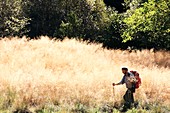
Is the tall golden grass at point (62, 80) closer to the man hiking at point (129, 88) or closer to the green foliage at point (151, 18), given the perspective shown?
the man hiking at point (129, 88)

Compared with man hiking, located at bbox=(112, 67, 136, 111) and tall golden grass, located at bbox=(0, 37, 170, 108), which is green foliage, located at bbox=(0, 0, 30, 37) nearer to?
tall golden grass, located at bbox=(0, 37, 170, 108)

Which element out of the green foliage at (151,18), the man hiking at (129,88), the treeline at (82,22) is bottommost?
the man hiking at (129,88)

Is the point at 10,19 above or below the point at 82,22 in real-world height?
below

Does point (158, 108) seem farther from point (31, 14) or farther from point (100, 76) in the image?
point (31, 14)

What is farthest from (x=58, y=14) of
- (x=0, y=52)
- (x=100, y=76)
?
(x=100, y=76)

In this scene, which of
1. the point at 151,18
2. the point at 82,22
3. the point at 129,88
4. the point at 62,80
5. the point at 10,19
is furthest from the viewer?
the point at 82,22

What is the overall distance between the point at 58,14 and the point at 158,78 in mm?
15341

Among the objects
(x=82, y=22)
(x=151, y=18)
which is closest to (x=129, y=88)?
(x=151, y=18)

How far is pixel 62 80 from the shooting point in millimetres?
11375

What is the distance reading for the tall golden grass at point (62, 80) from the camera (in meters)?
10.3

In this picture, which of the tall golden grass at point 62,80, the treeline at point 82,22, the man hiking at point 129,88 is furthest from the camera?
the treeline at point 82,22

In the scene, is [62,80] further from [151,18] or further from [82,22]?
[82,22]

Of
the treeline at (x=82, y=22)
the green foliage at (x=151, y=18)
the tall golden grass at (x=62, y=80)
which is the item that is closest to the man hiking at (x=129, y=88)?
the tall golden grass at (x=62, y=80)

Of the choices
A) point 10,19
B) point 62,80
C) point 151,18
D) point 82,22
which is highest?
point 82,22
